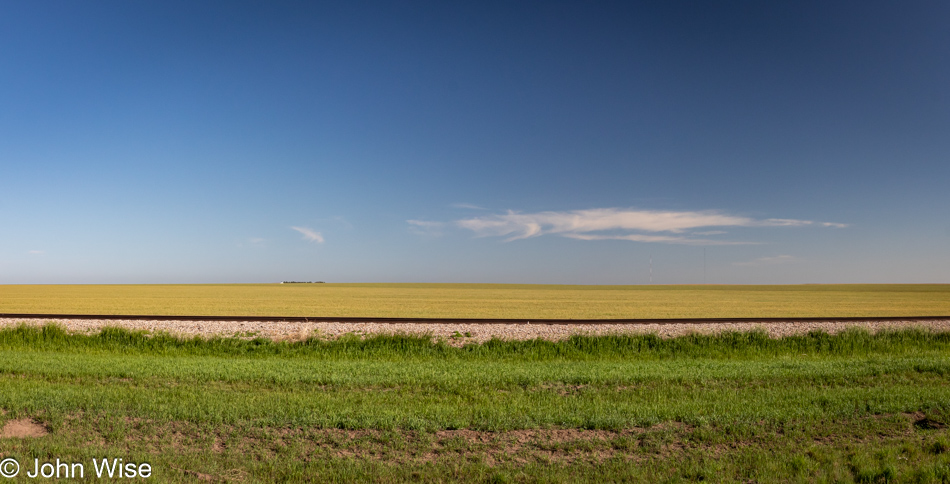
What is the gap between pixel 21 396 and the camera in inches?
377

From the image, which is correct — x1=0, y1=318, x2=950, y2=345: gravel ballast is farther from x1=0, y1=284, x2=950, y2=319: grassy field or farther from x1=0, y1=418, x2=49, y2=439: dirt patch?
x1=0, y1=418, x2=49, y2=439: dirt patch

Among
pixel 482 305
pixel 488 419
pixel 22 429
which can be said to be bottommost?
pixel 482 305

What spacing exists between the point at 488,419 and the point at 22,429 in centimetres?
669

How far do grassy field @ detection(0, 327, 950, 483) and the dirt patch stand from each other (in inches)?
5.9

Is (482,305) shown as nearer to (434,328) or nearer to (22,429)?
(434,328)

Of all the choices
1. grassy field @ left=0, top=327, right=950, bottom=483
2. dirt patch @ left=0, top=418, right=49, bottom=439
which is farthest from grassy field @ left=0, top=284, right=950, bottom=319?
dirt patch @ left=0, top=418, right=49, bottom=439

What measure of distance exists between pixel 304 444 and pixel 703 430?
5.45 metres

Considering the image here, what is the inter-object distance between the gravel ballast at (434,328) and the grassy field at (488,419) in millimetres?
5741

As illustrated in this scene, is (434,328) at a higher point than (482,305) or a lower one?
higher

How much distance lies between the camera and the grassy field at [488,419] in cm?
653

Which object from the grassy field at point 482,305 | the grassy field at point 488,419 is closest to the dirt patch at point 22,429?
the grassy field at point 488,419

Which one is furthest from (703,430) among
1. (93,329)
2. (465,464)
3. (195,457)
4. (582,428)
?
(93,329)

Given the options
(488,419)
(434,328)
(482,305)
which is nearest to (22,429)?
(488,419)

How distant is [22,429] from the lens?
802 cm
